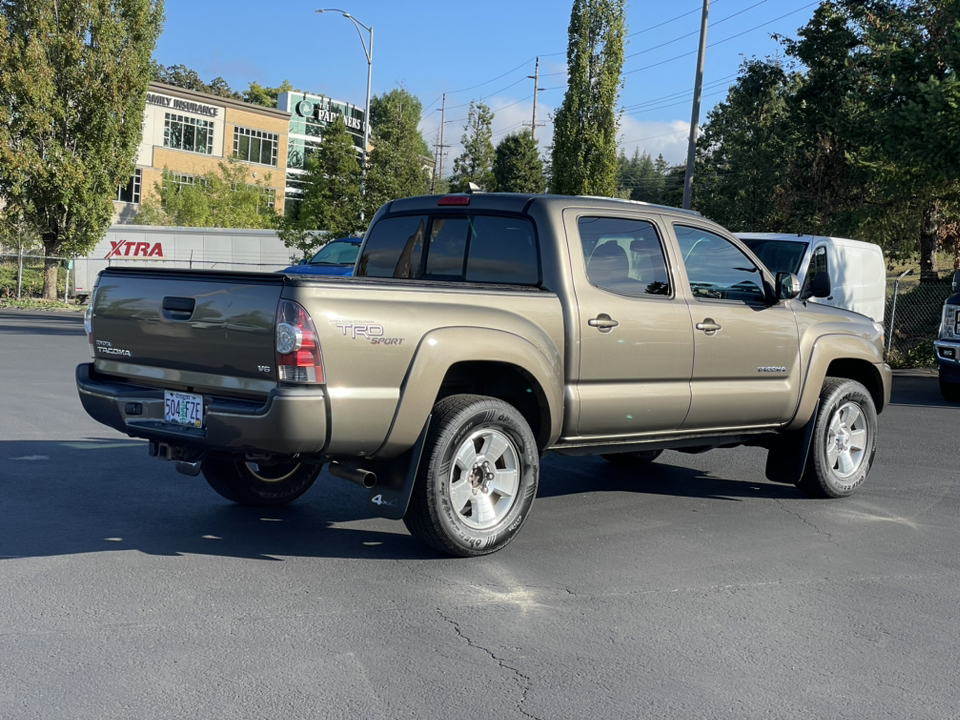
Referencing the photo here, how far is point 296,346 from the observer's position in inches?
195

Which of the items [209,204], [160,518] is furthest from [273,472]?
[209,204]

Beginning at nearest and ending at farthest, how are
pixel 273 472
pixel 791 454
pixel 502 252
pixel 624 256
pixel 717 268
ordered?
pixel 502 252, pixel 624 256, pixel 273 472, pixel 717 268, pixel 791 454

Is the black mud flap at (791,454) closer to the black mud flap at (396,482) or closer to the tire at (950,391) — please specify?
the black mud flap at (396,482)

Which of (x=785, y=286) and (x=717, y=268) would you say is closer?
(x=717, y=268)

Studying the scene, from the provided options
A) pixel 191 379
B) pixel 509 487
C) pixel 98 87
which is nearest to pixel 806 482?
pixel 509 487

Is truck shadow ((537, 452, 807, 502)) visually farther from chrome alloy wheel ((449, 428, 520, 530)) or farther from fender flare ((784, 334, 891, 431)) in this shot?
chrome alloy wheel ((449, 428, 520, 530))

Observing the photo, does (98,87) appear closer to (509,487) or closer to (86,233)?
(86,233)

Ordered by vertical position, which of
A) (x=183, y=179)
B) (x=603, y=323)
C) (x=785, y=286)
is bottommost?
(x=603, y=323)

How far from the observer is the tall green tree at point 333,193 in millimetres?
27641

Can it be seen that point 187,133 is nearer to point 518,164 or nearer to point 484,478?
point 518,164

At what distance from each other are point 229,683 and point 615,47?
34788 millimetres

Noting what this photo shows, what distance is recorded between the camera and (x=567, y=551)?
5961 millimetres

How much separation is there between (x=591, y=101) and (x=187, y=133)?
3241 cm

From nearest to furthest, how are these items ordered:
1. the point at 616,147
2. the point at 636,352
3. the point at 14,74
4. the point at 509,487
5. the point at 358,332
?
1. the point at 358,332
2. the point at 509,487
3. the point at 636,352
4. the point at 14,74
5. the point at 616,147
